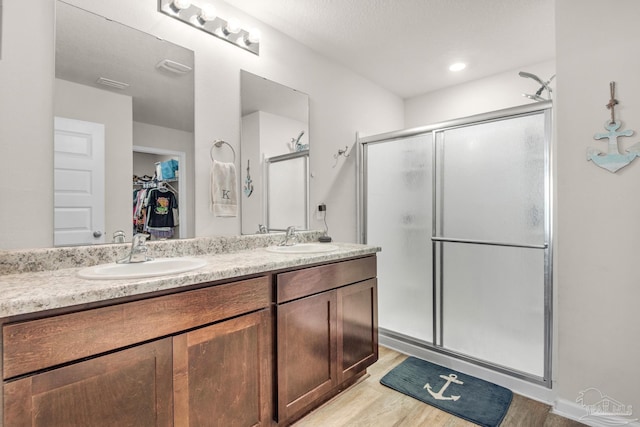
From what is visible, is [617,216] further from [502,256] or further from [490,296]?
[490,296]

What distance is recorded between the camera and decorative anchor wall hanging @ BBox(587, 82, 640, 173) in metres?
1.57

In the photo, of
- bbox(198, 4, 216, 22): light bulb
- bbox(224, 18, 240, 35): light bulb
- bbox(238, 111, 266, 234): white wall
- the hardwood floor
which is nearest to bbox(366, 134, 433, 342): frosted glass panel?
the hardwood floor

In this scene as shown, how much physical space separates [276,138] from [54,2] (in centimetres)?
130

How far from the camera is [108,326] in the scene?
1017mm

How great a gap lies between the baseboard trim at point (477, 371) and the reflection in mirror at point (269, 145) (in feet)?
4.15

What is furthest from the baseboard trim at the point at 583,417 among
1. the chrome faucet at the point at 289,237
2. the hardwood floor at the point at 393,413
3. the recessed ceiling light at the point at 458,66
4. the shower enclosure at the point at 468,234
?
the recessed ceiling light at the point at 458,66

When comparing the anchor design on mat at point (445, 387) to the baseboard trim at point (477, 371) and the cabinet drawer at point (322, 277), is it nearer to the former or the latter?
→ the baseboard trim at point (477, 371)

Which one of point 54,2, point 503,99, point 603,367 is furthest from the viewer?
point 503,99

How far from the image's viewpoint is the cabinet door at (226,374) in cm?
119

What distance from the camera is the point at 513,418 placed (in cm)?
175

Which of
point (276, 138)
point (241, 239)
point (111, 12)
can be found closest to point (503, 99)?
point (276, 138)

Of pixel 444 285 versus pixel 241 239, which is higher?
pixel 241 239

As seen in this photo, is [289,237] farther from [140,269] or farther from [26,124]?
[26,124]

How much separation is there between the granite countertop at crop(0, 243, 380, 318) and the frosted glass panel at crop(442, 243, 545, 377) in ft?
4.62
